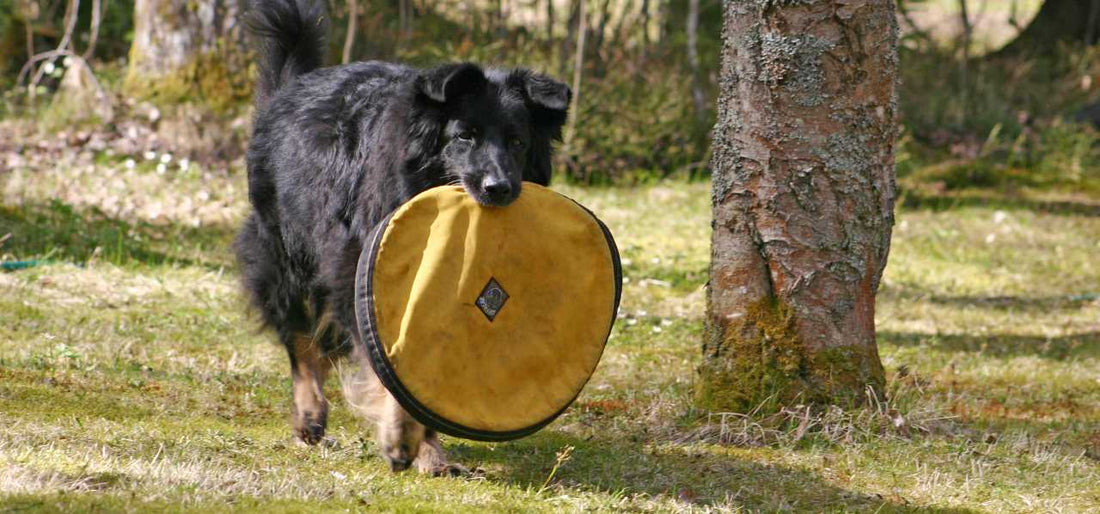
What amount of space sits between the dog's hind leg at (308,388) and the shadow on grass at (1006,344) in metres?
3.92

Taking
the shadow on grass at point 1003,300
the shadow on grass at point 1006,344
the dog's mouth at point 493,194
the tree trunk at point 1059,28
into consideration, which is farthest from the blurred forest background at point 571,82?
the dog's mouth at point 493,194

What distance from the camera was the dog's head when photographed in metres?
4.14

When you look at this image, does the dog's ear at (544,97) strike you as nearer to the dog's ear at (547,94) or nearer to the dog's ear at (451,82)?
the dog's ear at (547,94)

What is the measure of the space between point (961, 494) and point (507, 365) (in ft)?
5.89

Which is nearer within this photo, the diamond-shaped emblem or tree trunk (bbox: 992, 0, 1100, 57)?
the diamond-shaped emblem

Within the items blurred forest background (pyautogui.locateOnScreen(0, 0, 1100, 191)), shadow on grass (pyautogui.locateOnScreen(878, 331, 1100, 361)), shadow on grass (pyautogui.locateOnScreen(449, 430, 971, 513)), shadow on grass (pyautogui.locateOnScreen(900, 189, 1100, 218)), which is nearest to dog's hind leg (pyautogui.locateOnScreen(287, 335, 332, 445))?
shadow on grass (pyautogui.locateOnScreen(449, 430, 971, 513))

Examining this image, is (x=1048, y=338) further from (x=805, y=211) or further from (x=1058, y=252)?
(x=805, y=211)

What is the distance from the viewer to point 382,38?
1252 cm

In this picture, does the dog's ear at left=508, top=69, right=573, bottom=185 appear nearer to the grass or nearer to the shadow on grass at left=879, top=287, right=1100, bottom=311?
the grass

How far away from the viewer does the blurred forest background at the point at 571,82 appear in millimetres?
10828

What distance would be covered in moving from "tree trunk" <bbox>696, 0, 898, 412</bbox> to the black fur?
94cm

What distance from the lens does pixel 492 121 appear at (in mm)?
4281

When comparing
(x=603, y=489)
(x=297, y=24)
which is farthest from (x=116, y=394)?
(x=603, y=489)

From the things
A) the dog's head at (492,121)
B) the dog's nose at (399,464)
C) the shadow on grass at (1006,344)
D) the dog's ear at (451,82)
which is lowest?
the shadow on grass at (1006,344)
